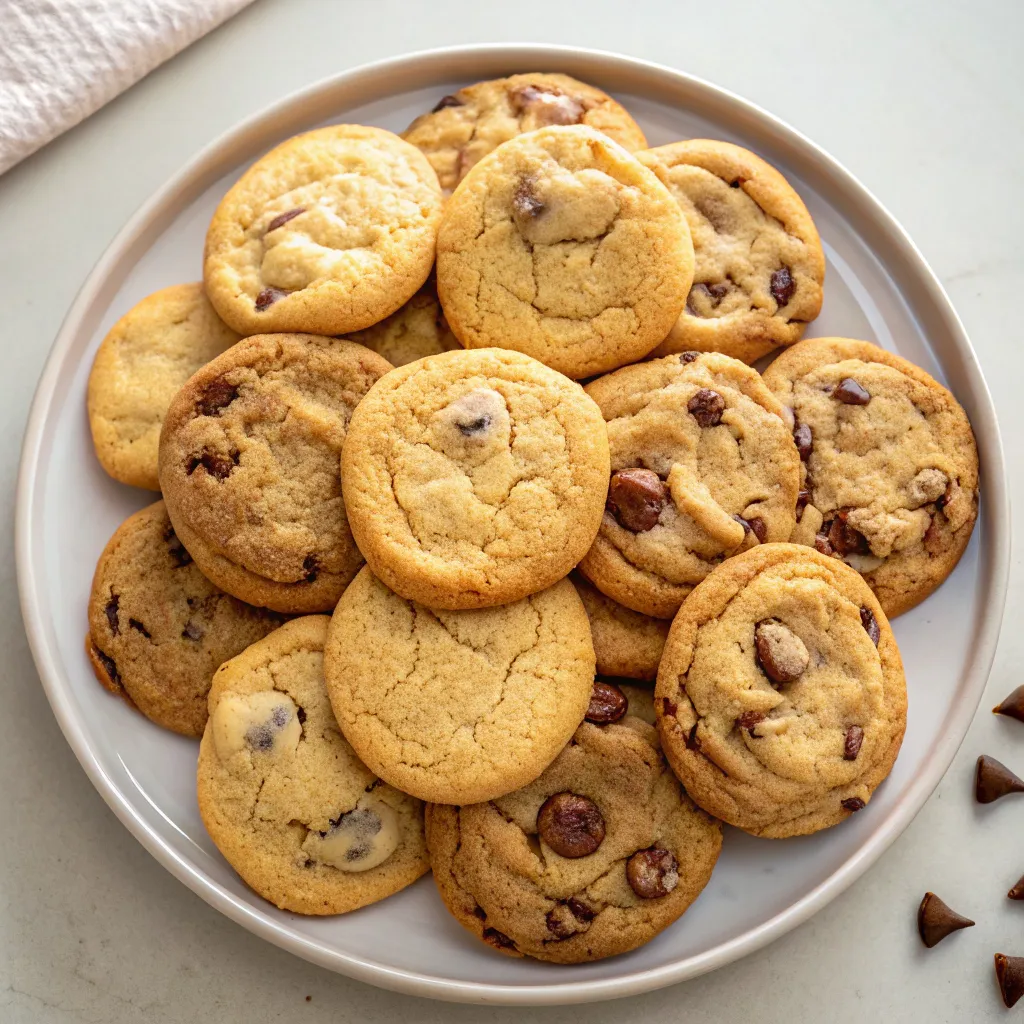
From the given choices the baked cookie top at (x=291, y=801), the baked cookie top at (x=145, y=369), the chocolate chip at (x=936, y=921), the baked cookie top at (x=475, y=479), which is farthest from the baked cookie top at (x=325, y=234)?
the chocolate chip at (x=936, y=921)

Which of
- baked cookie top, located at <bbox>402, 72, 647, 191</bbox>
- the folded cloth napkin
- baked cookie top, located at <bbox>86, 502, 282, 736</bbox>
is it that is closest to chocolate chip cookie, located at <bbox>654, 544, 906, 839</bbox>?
baked cookie top, located at <bbox>86, 502, 282, 736</bbox>

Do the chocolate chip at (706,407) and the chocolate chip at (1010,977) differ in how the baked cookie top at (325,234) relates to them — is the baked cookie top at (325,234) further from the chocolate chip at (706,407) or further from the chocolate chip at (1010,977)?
the chocolate chip at (1010,977)

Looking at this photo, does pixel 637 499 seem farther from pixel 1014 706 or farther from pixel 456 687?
pixel 1014 706

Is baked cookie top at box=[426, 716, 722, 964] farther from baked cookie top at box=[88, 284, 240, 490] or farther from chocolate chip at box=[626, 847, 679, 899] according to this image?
baked cookie top at box=[88, 284, 240, 490]

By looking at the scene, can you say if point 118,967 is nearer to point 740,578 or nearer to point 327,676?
point 327,676

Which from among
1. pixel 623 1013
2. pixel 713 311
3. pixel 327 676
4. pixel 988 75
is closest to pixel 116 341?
pixel 327 676

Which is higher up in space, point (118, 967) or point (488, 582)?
point (488, 582)

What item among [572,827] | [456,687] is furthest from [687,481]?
[572,827]
